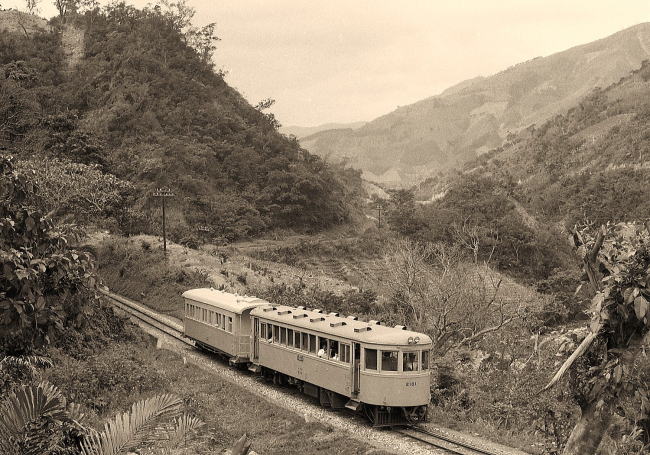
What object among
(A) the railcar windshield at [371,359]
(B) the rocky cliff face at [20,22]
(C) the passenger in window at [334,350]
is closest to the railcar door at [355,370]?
(A) the railcar windshield at [371,359]

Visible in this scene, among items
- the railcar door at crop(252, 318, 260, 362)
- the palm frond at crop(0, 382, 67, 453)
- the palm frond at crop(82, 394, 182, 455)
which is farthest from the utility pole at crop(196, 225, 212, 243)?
the palm frond at crop(82, 394, 182, 455)

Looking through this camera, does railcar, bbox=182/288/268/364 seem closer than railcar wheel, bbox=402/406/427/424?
No

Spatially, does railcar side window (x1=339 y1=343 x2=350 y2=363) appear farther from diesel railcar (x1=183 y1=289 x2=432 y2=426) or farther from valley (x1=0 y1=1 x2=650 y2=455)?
valley (x1=0 y1=1 x2=650 y2=455)

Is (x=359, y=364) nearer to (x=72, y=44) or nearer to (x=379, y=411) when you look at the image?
(x=379, y=411)

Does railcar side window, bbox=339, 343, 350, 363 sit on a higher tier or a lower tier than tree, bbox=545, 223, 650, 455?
lower

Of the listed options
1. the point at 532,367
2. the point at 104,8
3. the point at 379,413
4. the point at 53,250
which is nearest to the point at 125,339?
the point at 379,413

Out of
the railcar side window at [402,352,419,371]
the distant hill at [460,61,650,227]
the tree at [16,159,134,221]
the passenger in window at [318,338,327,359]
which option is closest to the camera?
the railcar side window at [402,352,419,371]

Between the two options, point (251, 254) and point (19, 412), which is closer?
point (19, 412)

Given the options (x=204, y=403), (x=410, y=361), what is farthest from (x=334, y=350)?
(x=204, y=403)
